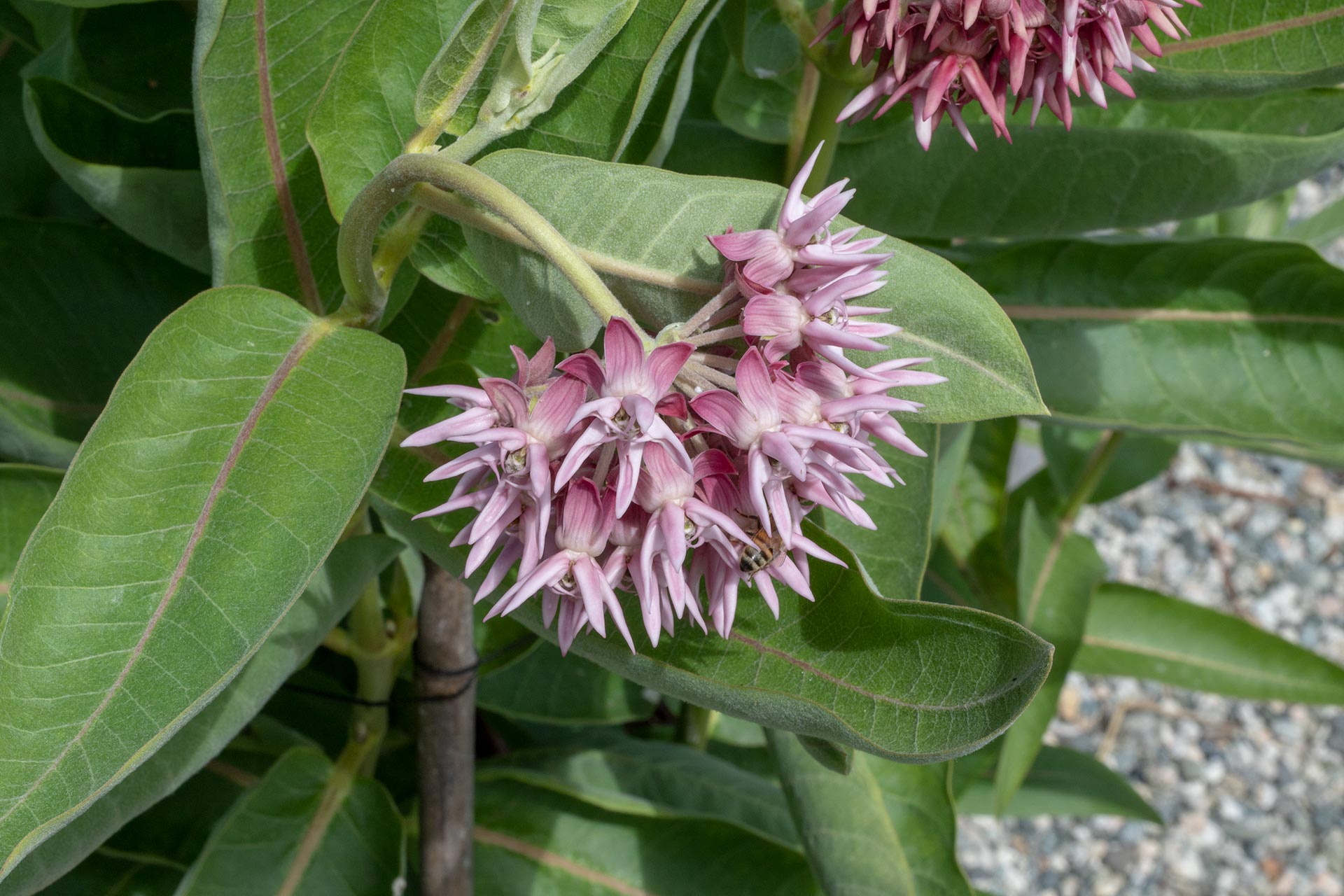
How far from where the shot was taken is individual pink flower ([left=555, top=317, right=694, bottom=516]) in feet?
1.61

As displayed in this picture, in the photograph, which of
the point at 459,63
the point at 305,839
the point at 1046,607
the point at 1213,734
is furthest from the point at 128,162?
the point at 1213,734

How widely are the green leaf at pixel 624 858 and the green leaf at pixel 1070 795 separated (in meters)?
0.63

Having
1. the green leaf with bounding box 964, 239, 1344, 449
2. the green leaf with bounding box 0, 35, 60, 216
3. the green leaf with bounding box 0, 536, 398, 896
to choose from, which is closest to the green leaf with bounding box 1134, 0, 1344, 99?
the green leaf with bounding box 964, 239, 1344, 449

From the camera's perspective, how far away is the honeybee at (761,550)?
56 cm

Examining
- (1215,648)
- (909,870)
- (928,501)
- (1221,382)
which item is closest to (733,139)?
(928,501)

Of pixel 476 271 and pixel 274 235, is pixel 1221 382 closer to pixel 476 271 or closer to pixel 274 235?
pixel 476 271

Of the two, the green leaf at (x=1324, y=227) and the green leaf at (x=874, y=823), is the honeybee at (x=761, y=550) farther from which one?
the green leaf at (x=1324, y=227)

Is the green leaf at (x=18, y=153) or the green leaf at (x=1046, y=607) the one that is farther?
the green leaf at (x=1046, y=607)

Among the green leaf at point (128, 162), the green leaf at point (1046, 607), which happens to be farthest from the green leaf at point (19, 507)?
the green leaf at point (1046, 607)

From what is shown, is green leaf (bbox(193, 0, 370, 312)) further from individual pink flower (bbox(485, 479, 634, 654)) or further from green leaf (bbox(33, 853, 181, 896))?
green leaf (bbox(33, 853, 181, 896))

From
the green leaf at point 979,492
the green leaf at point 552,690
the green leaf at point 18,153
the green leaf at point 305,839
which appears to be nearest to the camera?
the green leaf at point 305,839

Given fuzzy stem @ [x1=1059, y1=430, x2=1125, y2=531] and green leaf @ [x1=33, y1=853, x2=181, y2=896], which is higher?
fuzzy stem @ [x1=1059, y1=430, x2=1125, y2=531]

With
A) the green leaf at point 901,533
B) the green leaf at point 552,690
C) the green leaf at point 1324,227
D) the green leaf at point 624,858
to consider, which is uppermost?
the green leaf at point 901,533

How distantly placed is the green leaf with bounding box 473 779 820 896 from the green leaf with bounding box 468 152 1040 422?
61 centimetres
